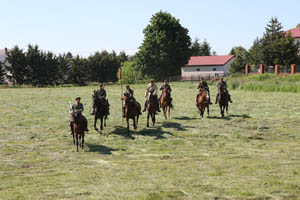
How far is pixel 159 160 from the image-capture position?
11.7 metres

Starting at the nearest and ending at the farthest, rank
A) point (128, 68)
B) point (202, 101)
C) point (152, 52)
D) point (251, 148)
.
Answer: point (251, 148) → point (202, 101) → point (152, 52) → point (128, 68)

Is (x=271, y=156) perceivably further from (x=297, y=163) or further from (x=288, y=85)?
(x=288, y=85)

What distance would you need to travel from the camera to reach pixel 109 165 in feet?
36.7

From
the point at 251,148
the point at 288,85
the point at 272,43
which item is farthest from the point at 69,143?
the point at 272,43

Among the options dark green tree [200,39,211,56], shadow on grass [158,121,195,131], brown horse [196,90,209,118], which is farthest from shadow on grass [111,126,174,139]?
dark green tree [200,39,211,56]

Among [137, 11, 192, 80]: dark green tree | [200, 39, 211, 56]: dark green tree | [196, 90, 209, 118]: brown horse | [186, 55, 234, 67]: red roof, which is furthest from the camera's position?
[200, 39, 211, 56]: dark green tree

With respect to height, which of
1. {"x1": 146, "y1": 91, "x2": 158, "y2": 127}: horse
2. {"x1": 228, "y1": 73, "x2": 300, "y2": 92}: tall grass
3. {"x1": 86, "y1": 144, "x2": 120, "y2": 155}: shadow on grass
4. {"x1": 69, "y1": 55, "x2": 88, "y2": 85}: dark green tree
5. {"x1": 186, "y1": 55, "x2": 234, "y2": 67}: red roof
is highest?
{"x1": 186, "y1": 55, "x2": 234, "y2": 67}: red roof

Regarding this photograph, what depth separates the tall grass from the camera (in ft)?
136

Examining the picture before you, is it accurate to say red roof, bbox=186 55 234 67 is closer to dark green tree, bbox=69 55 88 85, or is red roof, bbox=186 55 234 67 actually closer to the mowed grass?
dark green tree, bbox=69 55 88 85

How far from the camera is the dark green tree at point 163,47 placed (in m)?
78.6

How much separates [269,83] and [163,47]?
3681 centimetres

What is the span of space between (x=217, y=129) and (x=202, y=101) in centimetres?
434

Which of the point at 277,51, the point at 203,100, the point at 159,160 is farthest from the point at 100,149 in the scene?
the point at 277,51

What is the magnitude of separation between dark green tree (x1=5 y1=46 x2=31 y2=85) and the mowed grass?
66221 mm
